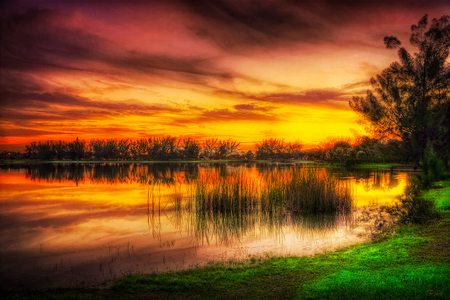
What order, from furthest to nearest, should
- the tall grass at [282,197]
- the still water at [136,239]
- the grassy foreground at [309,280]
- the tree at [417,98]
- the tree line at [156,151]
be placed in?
the tree line at [156,151] → the tree at [417,98] → the tall grass at [282,197] → the still water at [136,239] → the grassy foreground at [309,280]

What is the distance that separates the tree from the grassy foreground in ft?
89.1

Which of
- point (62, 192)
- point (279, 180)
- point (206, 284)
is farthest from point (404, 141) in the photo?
point (62, 192)

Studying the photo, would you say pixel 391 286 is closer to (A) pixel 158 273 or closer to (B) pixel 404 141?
(A) pixel 158 273

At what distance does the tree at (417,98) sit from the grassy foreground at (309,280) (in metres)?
27.2

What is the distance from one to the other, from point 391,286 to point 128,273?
5.61m

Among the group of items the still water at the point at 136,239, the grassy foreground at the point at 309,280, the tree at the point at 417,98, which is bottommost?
the still water at the point at 136,239

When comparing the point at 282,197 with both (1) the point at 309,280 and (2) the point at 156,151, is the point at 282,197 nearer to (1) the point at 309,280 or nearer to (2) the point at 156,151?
(1) the point at 309,280

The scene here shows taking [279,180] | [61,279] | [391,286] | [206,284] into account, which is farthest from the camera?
[279,180]

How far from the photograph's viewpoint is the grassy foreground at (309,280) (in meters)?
4.83

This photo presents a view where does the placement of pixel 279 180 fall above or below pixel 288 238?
above

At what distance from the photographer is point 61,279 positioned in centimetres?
629

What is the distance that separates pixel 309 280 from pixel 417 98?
108 feet

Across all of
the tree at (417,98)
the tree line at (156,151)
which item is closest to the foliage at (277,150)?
the tree line at (156,151)

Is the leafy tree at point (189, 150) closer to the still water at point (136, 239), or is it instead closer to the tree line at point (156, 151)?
the tree line at point (156, 151)
